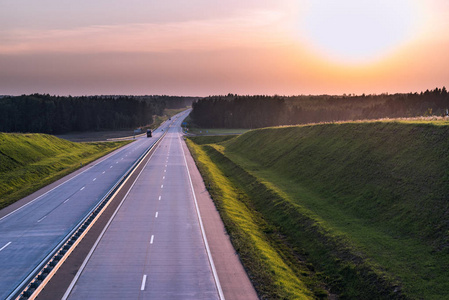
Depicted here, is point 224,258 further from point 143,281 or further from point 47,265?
point 47,265

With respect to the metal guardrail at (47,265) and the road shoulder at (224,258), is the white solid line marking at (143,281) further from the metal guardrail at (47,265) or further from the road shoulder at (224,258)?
the metal guardrail at (47,265)

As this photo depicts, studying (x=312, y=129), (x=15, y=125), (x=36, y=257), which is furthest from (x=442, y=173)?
(x=15, y=125)

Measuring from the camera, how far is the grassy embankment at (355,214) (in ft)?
54.2

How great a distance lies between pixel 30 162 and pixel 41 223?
3066 cm

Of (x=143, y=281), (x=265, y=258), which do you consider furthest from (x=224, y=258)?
(x=143, y=281)

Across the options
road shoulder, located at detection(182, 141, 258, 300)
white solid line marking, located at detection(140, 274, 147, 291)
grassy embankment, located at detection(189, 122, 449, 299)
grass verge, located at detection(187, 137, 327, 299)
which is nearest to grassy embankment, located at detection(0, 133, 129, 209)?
road shoulder, located at detection(182, 141, 258, 300)

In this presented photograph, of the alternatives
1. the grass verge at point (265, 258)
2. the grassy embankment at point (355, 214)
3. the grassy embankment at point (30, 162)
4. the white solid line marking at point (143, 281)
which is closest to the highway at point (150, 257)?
the white solid line marking at point (143, 281)

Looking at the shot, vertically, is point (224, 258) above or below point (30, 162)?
below

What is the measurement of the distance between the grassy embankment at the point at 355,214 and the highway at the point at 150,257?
221 cm

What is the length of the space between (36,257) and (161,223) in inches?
306

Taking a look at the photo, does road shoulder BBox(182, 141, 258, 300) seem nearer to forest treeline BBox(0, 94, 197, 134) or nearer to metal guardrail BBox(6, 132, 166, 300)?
metal guardrail BBox(6, 132, 166, 300)

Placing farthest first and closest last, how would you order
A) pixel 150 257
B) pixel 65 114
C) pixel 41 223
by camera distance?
1. pixel 65 114
2. pixel 41 223
3. pixel 150 257

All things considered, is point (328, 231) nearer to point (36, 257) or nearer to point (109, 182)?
point (36, 257)

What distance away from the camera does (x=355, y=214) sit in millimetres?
24625
